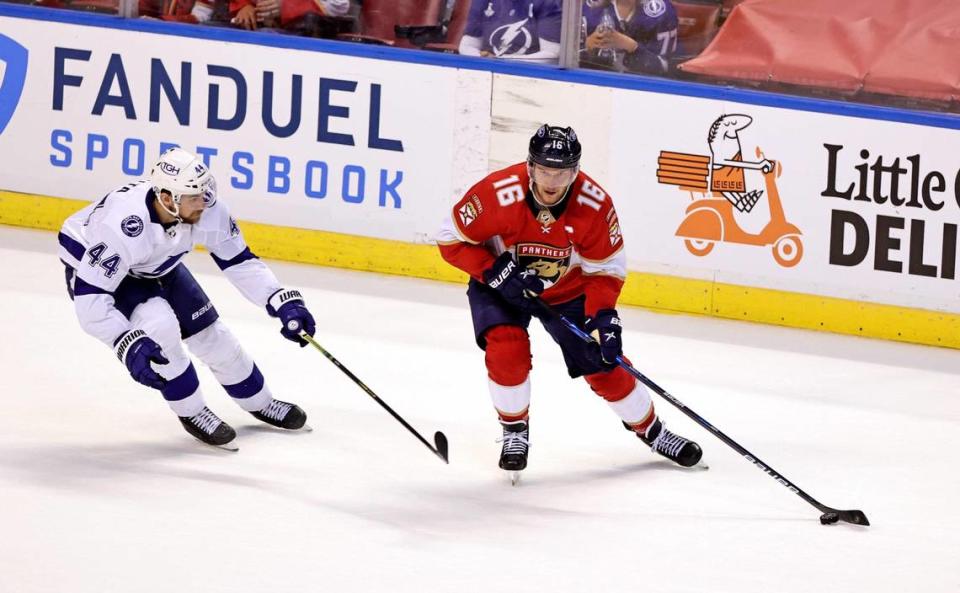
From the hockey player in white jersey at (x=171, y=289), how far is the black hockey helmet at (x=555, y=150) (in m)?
0.91

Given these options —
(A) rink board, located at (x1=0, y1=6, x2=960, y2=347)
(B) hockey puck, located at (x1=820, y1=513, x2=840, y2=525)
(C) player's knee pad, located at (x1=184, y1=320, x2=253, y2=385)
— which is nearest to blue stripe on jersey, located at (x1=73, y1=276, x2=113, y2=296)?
(C) player's knee pad, located at (x1=184, y1=320, x2=253, y2=385)

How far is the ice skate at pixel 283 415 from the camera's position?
197 inches

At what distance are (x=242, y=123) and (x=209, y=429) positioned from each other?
2799 mm

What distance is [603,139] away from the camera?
677 cm

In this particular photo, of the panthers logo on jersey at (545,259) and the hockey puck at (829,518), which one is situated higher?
the panthers logo on jersey at (545,259)

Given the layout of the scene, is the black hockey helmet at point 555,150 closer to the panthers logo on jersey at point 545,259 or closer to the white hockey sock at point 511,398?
the panthers logo on jersey at point 545,259

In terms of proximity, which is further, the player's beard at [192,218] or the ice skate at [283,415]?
the ice skate at [283,415]

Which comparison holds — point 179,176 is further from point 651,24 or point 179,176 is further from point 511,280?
point 651,24

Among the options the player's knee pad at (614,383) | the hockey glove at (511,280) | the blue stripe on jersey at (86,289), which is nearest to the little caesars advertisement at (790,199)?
the player's knee pad at (614,383)

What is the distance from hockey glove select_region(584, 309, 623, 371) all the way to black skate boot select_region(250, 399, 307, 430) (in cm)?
102

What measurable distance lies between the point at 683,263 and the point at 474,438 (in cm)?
198

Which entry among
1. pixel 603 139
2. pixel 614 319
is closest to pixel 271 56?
pixel 603 139

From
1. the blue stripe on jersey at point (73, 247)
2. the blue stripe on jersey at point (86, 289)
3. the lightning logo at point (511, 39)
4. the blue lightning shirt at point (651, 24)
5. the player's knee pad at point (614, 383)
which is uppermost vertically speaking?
the blue lightning shirt at point (651, 24)

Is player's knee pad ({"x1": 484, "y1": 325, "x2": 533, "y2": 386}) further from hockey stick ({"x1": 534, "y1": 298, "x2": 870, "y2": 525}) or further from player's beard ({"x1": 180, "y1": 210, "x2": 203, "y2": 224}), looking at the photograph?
player's beard ({"x1": 180, "y1": 210, "x2": 203, "y2": 224})
